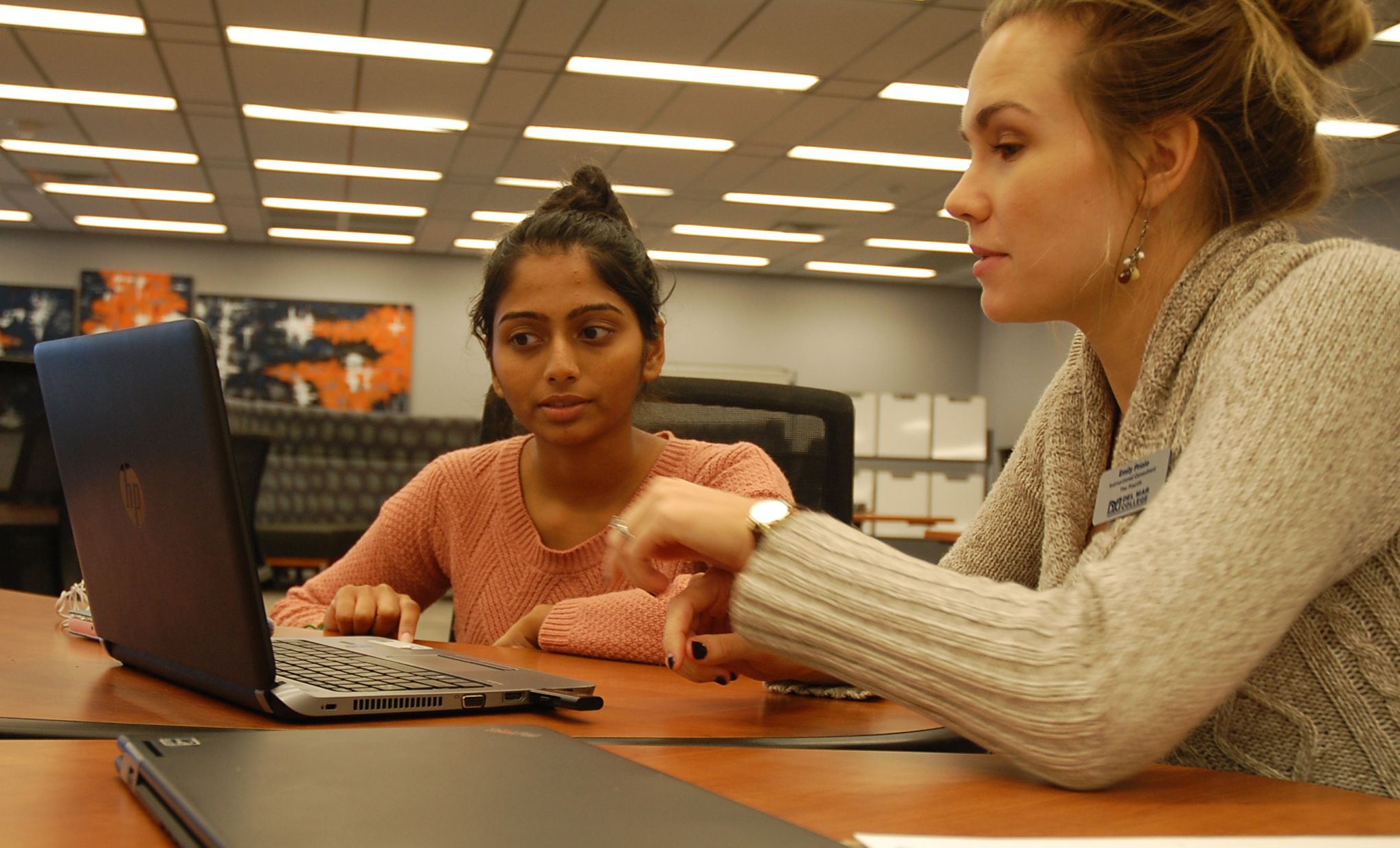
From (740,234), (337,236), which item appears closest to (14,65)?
(337,236)

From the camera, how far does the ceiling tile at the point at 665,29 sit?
455 cm

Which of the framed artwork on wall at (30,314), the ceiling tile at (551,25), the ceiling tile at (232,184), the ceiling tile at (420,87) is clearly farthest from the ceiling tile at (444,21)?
the framed artwork on wall at (30,314)

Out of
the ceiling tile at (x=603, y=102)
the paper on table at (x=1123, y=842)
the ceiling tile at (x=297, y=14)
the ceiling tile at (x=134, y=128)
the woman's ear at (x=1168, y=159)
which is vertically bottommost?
the paper on table at (x=1123, y=842)

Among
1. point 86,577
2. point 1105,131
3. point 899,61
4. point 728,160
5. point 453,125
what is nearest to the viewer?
point 1105,131

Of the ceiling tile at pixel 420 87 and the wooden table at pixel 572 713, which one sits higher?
the ceiling tile at pixel 420 87

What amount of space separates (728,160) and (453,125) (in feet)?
5.61

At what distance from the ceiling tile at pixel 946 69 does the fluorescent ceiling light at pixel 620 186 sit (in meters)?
2.61

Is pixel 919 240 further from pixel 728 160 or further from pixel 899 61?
pixel 899 61

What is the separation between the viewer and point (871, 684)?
60 cm

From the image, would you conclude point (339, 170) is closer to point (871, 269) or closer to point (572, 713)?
point (871, 269)

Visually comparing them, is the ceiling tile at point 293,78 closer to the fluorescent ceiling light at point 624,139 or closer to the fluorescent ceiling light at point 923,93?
the fluorescent ceiling light at point 624,139

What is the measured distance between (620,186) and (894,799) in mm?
7307

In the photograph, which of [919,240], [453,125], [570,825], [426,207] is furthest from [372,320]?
[570,825]

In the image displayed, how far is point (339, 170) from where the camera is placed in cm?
741
